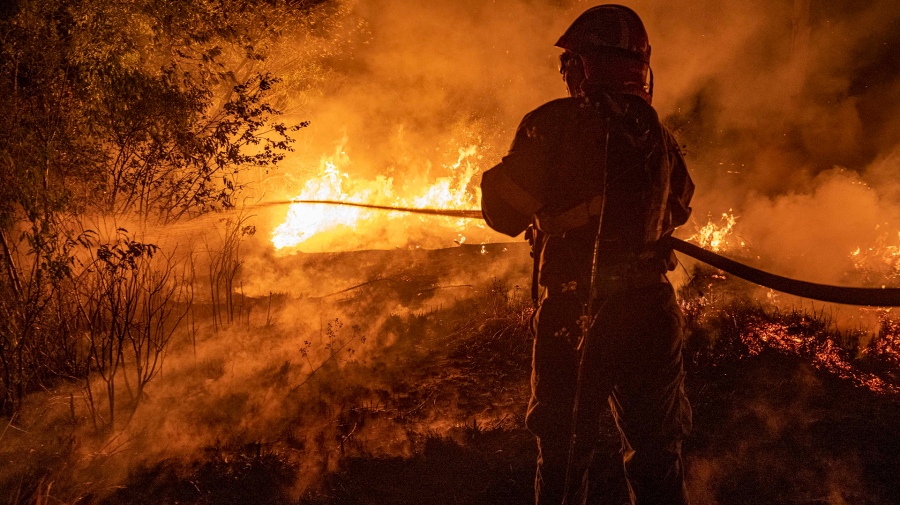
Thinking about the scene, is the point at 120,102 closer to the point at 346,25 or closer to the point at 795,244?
the point at 346,25

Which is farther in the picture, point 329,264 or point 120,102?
point 329,264

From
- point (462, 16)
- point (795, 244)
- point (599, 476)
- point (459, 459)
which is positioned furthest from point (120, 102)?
point (795, 244)

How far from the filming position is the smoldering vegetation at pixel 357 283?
3502mm

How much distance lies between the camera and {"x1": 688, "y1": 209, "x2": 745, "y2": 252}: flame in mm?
7980

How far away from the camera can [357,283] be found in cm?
761

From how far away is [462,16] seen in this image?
1036 cm

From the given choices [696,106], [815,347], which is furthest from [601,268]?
[696,106]

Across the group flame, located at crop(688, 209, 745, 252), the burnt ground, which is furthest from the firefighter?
flame, located at crop(688, 209, 745, 252)

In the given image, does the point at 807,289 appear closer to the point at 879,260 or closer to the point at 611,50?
the point at 611,50

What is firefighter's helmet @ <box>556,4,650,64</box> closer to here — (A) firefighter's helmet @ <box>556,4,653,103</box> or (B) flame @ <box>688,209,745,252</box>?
(A) firefighter's helmet @ <box>556,4,653,103</box>

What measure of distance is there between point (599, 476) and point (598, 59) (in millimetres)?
2416

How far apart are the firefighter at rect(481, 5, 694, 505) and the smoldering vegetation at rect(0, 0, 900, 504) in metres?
1.01

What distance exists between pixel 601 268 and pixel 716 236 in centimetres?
674

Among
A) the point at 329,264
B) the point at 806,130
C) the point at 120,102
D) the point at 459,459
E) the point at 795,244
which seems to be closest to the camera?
the point at 459,459
